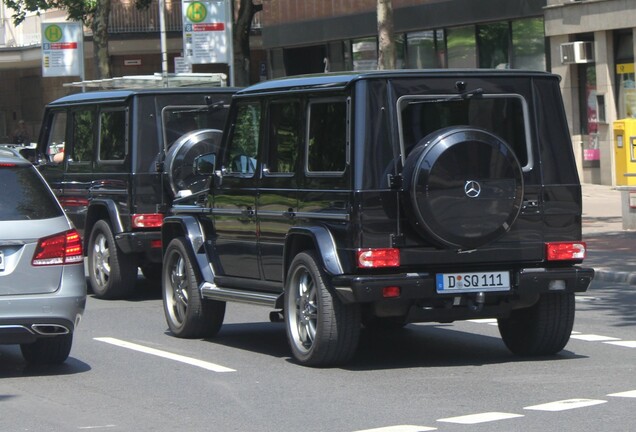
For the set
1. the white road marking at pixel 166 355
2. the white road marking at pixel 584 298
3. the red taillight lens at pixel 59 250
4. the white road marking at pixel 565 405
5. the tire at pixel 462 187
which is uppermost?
the tire at pixel 462 187

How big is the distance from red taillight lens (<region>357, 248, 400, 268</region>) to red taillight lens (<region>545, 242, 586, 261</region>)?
1206 millimetres

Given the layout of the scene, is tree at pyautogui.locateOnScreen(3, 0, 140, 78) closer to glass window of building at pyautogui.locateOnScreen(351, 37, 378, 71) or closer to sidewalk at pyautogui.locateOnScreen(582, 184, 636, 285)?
glass window of building at pyautogui.locateOnScreen(351, 37, 378, 71)

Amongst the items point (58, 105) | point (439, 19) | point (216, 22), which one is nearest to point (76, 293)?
point (58, 105)

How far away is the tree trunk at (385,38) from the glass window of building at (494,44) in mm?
9081

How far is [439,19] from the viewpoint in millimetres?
34281

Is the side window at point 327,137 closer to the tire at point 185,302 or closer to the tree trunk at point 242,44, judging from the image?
the tire at point 185,302

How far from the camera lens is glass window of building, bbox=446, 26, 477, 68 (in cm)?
3353

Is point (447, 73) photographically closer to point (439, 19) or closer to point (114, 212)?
point (114, 212)

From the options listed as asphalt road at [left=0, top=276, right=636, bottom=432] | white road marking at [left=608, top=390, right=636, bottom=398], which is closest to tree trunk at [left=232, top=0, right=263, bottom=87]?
asphalt road at [left=0, top=276, right=636, bottom=432]

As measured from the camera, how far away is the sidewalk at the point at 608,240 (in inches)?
651

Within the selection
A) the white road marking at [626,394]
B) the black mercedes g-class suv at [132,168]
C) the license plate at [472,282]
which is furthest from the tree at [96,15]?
the white road marking at [626,394]

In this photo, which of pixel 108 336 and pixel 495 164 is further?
pixel 108 336

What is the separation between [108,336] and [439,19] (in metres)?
23.2

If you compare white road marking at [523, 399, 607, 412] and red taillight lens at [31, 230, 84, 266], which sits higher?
red taillight lens at [31, 230, 84, 266]
